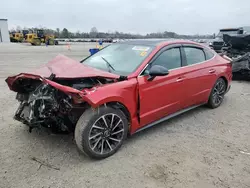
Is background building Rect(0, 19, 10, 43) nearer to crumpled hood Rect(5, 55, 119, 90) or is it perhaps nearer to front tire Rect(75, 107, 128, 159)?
crumpled hood Rect(5, 55, 119, 90)

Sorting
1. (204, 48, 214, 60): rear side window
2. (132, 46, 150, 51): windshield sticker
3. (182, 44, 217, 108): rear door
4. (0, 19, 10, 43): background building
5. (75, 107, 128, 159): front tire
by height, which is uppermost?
(0, 19, 10, 43): background building

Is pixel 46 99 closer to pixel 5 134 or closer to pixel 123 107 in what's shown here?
pixel 123 107

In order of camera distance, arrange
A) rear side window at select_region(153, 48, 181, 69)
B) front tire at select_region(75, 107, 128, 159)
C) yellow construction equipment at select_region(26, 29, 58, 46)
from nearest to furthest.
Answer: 1. front tire at select_region(75, 107, 128, 159)
2. rear side window at select_region(153, 48, 181, 69)
3. yellow construction equipment at select_region(26, 29, 58, 46)

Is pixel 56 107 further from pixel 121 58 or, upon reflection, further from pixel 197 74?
pixel 197 74

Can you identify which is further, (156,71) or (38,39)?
(38,39)

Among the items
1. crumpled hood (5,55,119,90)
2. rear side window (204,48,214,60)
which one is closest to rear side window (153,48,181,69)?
crumpled hood (5,55,119,90)

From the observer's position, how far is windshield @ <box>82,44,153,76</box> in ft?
10.9

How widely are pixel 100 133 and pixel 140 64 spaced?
120 centimetres

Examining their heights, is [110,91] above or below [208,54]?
below

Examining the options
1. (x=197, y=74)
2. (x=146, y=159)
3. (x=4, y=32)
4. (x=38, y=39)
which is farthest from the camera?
(x=4, y=32)

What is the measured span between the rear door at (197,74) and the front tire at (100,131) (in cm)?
158

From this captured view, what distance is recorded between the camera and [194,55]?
13.9 ft

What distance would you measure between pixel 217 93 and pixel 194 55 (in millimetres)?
1258

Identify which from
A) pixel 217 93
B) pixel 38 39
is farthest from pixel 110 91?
pixel 38 39
